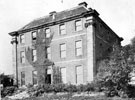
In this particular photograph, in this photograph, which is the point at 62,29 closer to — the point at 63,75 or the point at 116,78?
the point at 63,75

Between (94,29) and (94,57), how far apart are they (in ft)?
13.1

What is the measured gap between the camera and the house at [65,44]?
3086 centimetres

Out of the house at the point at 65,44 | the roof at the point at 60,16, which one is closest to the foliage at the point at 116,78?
the house at the point at 65,44

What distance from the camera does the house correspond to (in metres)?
30.9

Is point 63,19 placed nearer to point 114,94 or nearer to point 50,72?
point 50,72

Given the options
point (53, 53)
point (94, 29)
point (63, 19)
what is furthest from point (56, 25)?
point (94, 29)

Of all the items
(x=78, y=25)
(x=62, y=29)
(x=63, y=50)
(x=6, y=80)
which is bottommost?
(x=6, y=80)

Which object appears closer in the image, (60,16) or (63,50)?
(63,50)

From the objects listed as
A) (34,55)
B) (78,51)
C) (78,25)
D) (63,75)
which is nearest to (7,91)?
(34,55)

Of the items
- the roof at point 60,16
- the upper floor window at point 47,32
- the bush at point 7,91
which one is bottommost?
the bush at point 7,91

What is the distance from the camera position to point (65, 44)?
33156mm

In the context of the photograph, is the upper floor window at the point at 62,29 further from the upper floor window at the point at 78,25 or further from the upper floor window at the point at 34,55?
the upper floor window at the point at 34,55

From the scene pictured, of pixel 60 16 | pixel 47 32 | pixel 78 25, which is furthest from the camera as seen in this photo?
pixel 60 16

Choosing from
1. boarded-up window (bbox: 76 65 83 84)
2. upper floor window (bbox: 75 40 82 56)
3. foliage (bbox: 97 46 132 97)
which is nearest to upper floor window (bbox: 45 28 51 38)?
upper floor window (bbox: 75 40 82 56)
